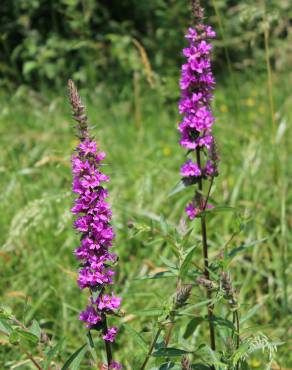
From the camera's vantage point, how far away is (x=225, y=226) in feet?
12.0

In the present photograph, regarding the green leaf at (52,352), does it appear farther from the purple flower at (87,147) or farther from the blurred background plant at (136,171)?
the purple flower at (87,147)

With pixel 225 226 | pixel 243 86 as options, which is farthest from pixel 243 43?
pixel 225 226

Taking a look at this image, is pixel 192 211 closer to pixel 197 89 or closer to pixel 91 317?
pixel 197 89

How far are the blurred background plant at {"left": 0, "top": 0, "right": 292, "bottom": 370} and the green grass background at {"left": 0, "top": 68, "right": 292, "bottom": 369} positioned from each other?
12mm

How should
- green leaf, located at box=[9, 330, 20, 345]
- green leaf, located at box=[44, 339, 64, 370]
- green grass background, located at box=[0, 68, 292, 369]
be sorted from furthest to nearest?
green grass background, located at box=[0, 68, 292, 369] → green leaf, located at box=[44, 339, 64, 370] → green leaf, located at box=[9, 330, 20, 345]

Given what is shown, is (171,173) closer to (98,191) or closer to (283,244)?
(283,244)

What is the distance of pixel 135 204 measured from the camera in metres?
3.93

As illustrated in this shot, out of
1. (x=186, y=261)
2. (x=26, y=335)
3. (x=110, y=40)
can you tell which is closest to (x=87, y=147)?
(x=186, y=261)

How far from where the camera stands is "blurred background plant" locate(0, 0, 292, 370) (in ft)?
9.54

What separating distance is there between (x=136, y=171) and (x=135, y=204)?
367 mm

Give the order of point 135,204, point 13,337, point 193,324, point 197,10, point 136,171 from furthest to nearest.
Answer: point 136,171, point 135,204, point 193,324, point 197,10, point 13,337

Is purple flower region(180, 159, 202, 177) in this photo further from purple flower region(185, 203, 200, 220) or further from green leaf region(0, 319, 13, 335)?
green leaf region(0, 319, 13, 335)

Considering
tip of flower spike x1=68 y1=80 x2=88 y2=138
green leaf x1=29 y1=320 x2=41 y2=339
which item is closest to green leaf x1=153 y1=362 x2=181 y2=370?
green leaf x1=29 y1=320 x2=41 y2=339

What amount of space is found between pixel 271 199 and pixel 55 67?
9.83 feet
